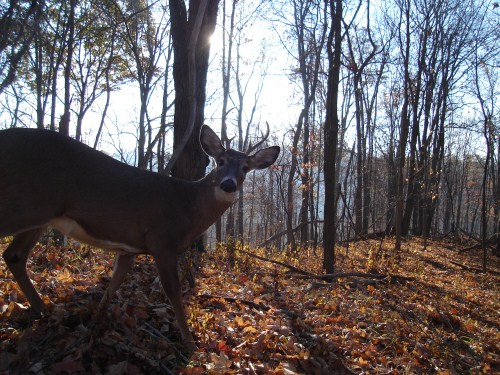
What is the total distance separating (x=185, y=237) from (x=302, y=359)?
5.26 ft

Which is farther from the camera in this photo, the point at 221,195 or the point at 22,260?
the point at 221,195

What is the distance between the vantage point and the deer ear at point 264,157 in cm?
547

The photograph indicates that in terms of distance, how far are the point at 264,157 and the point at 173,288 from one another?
230 cm

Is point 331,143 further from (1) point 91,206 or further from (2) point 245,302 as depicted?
(1) point 91,206

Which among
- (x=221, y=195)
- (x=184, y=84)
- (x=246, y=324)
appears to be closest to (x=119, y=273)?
(x=221, y=195)

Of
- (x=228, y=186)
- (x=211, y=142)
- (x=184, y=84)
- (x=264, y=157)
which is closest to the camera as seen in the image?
(x=228, y=186)

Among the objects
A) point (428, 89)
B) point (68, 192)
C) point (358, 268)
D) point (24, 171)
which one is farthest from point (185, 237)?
point (428, 89)

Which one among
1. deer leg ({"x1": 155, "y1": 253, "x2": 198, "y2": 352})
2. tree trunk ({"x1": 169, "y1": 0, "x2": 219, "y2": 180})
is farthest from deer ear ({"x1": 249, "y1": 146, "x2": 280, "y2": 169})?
tree trunk ({"x1": 169, "y1": 0, "x2": 219, "y2": 180})

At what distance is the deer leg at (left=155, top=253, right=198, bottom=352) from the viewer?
3883 millimetres

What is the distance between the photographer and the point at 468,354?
17.5 feet

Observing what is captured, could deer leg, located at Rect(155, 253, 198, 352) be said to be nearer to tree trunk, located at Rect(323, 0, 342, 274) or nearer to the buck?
the buck

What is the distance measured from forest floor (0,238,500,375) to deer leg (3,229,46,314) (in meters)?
0.14

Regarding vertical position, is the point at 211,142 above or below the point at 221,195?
above

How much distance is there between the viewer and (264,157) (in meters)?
5.60
